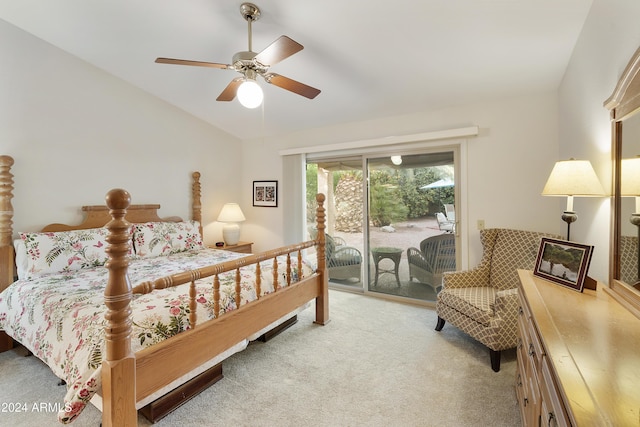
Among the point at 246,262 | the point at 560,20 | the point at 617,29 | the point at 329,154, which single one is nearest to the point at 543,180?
the point at 560,20

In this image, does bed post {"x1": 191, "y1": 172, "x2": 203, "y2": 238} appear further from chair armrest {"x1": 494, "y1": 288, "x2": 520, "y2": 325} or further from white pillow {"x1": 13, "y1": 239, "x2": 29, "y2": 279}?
chair armrest {"x1": 494, "y1": 288, "x2": 520, "y2": 325}

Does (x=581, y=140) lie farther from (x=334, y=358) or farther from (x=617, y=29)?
(x=334, y=358)

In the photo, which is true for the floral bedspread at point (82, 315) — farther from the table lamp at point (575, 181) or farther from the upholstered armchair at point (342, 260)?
the table lamp at point (575, 181)

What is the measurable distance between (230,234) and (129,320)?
9.86 ft

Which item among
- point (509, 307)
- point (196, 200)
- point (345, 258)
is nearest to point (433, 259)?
point (345, 258)

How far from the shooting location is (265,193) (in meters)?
4.64

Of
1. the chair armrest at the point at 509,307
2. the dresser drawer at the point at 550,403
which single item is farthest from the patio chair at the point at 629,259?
the chair armrest at the point at 509,307

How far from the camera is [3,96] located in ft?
8.73

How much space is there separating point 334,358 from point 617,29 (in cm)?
260

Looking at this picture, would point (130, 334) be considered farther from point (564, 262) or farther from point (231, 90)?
point (564, 262)

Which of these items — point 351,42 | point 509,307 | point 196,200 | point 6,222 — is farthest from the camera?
point 196,200

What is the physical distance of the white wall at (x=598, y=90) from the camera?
138 centimetres

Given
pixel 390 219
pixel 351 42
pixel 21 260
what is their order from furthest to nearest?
pixel 390 219
pixel 21 260
pixel 351 42

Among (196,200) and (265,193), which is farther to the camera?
(265,193)
